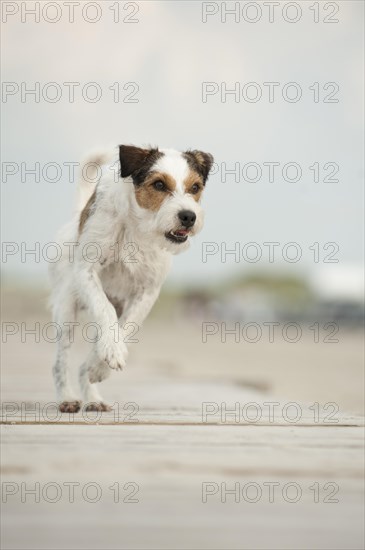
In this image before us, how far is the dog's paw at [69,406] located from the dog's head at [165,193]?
104 cm

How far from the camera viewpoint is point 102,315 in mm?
5539

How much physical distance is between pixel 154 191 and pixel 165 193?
0.07 metres

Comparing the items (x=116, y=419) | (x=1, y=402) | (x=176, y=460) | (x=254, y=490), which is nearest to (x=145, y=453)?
(x=176, y=460)

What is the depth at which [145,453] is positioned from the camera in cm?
382

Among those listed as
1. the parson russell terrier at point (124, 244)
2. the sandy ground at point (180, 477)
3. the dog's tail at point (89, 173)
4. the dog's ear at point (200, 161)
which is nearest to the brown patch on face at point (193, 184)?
the parson russell terrier at point (124, 244)

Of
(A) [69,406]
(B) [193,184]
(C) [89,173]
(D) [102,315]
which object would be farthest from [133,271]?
(C) [89,173]

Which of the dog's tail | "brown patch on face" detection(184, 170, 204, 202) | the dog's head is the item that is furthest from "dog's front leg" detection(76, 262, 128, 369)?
the dog's tail

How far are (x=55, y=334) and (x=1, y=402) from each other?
53 centimetres

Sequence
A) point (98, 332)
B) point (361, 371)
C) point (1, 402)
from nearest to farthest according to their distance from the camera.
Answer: point (98, 332)
point (1, 402)
point (361, 371)

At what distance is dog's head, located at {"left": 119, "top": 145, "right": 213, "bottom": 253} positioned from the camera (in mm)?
5633

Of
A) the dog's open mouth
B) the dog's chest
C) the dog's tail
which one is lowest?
the dog's chest

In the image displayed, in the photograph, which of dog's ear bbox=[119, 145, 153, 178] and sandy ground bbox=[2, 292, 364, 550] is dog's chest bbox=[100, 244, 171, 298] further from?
sandy ground bbox=[2, 292, 364, 550]

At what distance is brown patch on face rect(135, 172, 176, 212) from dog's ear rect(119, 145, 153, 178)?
12cm

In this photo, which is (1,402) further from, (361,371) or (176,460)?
(361,371)
